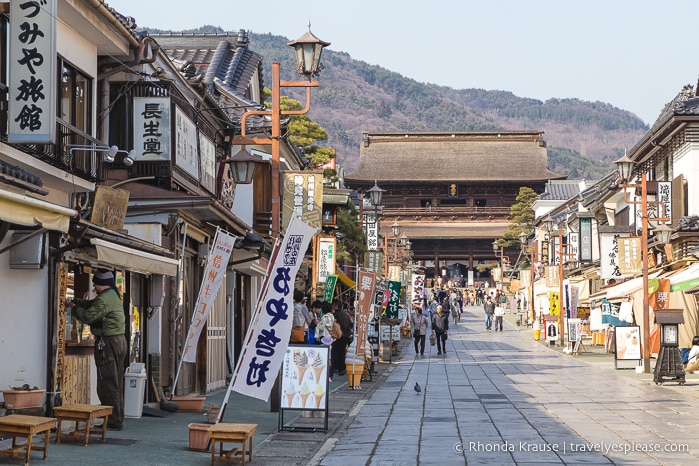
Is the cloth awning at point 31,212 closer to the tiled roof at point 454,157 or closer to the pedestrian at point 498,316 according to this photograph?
the pedestrian at point 498,316

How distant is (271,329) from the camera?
38.8 feet

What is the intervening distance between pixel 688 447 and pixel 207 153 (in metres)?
11.6

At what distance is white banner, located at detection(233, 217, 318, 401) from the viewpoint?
11562 mm

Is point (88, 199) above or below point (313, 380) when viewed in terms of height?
above

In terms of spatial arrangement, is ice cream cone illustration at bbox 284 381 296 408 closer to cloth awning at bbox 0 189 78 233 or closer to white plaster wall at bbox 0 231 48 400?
white plaster wall at bbox 0 231 48 400

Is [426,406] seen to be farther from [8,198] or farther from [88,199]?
[8,198]

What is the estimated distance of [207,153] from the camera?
68.3ft

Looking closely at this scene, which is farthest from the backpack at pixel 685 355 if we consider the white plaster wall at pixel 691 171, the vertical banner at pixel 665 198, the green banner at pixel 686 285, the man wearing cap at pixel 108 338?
the man wearing cap at pixel 108 338

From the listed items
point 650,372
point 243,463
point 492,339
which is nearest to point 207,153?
point 243,463

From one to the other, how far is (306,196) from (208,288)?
808cm

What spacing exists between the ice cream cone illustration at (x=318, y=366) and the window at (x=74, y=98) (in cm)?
439

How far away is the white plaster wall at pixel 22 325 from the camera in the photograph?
11.7 m

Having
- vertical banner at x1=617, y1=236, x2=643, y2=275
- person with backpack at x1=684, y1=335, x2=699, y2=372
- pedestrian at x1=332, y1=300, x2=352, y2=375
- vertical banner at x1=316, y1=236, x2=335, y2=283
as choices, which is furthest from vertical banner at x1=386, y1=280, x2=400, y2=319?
person with backpack at x1=684, y1=335, x2=699, y2=372

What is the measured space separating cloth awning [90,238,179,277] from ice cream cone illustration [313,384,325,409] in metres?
2.51
